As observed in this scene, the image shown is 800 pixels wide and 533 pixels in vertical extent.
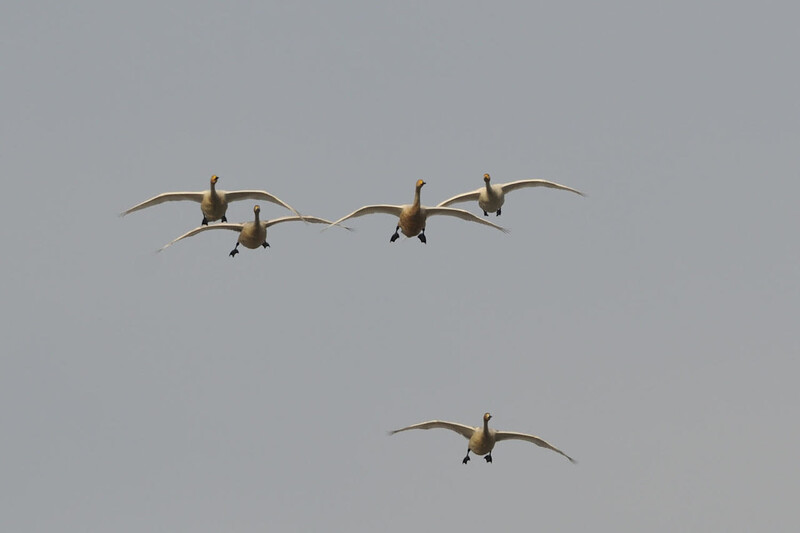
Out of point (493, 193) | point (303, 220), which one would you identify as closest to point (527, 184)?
point (493, 193)

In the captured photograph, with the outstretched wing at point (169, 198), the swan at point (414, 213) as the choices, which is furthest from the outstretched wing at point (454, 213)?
the outstretched wing at point (169, 198)

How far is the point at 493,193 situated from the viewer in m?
77.0

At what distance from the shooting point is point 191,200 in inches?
3009

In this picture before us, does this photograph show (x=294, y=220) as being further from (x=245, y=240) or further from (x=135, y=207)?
(x=135, y=207)

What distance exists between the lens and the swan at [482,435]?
75000 mm

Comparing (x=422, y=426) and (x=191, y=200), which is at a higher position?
(x=191, y=200)

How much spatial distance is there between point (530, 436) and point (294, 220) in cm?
1566

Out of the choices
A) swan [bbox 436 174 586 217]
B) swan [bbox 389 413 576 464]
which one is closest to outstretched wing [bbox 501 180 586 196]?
swan [bbox 436 174 586 217]

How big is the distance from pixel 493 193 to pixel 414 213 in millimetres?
6358

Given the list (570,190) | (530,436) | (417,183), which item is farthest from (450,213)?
(530,436)

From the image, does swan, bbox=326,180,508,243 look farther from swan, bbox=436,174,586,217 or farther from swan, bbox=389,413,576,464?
swan, bbox=389,413,576,464

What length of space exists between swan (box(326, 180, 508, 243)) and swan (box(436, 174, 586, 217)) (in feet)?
11.2

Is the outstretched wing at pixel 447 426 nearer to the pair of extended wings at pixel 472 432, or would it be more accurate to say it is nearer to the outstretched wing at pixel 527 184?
the pair of extended wings at pixel 472 432

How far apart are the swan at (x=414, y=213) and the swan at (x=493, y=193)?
3411mm
